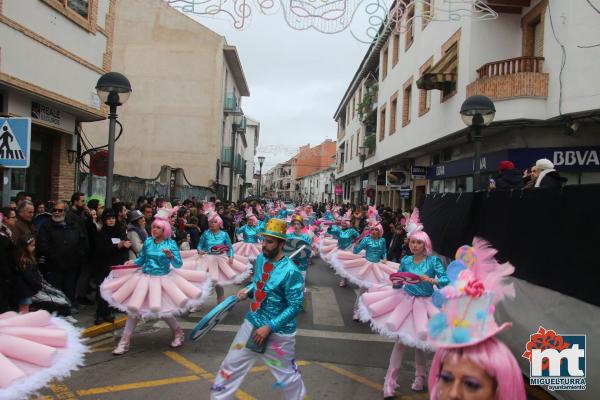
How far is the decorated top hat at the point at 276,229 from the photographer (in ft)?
14.6

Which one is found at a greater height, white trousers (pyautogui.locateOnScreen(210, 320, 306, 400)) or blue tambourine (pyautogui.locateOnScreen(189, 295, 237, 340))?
blue tambourine (pyautogui.locateOnScreen(189, 295, 237, 340))

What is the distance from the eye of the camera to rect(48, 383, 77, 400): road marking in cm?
488

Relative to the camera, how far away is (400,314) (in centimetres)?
534

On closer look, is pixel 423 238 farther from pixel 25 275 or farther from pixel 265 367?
pixel 25 275

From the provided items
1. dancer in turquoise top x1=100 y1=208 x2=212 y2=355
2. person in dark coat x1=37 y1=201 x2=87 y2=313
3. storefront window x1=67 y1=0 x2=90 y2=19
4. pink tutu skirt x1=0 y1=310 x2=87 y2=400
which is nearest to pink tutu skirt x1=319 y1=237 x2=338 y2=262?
dancer in turquoise top x1=100 y1=208 x2=212 y2=355

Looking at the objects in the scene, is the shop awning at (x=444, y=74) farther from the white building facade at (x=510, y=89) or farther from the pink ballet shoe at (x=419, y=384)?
the pink ballet shoe at (x=419, y=384)

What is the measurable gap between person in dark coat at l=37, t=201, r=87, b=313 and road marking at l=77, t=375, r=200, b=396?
117 inches

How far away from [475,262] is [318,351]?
4503mm

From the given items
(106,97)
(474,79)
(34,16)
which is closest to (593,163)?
(474,79)

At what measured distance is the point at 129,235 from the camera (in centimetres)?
858

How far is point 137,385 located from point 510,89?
11612 millimetres

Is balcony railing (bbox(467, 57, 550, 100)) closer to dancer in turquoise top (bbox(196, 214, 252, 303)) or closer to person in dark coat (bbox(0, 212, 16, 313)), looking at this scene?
dancer in turquoise top (bbox(196, 214, 252, 303))

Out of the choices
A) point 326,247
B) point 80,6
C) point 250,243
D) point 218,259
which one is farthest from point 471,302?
point 80,6

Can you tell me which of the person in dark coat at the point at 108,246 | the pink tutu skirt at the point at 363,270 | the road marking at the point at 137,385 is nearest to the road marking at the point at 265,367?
the road marking at the point at 137,385
